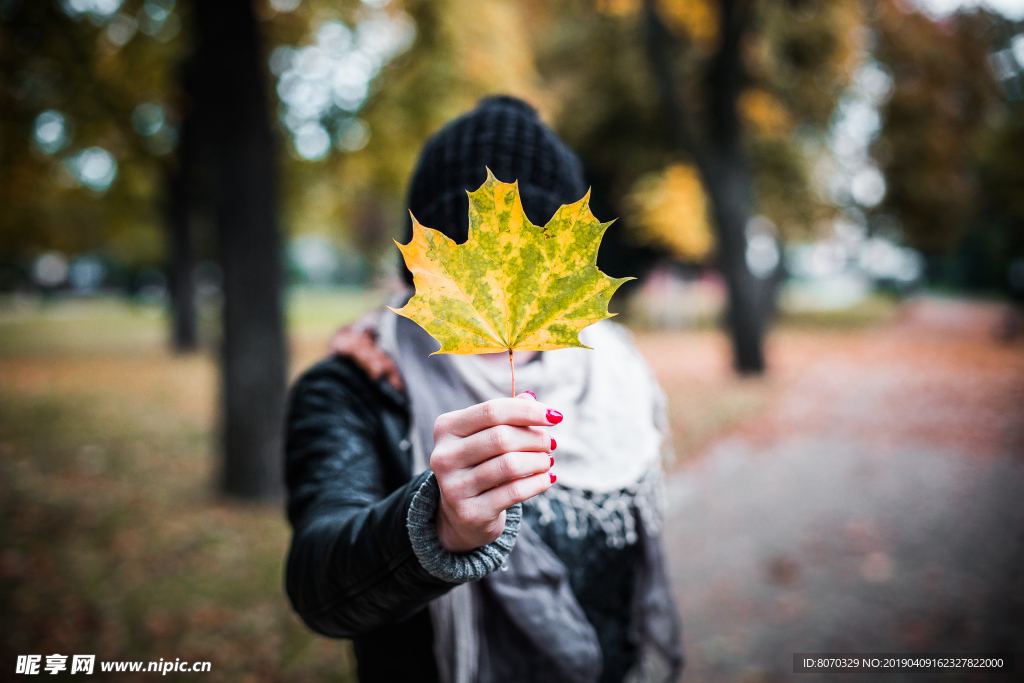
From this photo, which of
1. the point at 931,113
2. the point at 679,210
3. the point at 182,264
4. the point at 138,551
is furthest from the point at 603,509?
the point at 931,113

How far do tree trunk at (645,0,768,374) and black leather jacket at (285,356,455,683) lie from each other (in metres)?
10.1

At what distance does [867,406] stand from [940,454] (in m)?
2.35

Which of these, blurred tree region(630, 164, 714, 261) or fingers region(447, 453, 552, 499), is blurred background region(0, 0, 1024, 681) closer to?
blurred tree region(630, 164, 714, 261)

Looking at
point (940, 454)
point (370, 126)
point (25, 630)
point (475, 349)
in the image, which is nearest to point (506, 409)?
point (475, 349)

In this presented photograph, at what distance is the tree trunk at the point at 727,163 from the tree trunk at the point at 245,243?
7.35 m

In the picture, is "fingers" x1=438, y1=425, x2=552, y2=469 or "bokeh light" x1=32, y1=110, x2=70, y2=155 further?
"bokeh light" x1=32, y1=110, x2=70, y2=155

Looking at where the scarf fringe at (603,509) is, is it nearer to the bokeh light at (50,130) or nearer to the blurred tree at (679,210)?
the bokeh light at (50,130)

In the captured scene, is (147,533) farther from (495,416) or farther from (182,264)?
(182,264)

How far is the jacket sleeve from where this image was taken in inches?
37.0

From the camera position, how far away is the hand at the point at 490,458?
2.59ft

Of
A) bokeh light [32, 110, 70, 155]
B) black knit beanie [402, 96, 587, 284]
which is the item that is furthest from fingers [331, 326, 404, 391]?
bokeh light [32, 110, 70, 155]

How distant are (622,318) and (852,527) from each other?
18058 mm

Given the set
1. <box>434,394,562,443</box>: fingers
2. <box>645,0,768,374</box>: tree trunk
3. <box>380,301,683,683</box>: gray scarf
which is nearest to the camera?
<box>434,394,562,443</box>: fingers

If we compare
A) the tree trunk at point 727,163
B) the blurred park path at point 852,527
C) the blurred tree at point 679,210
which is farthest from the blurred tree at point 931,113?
the blurred park path at point 852,527
